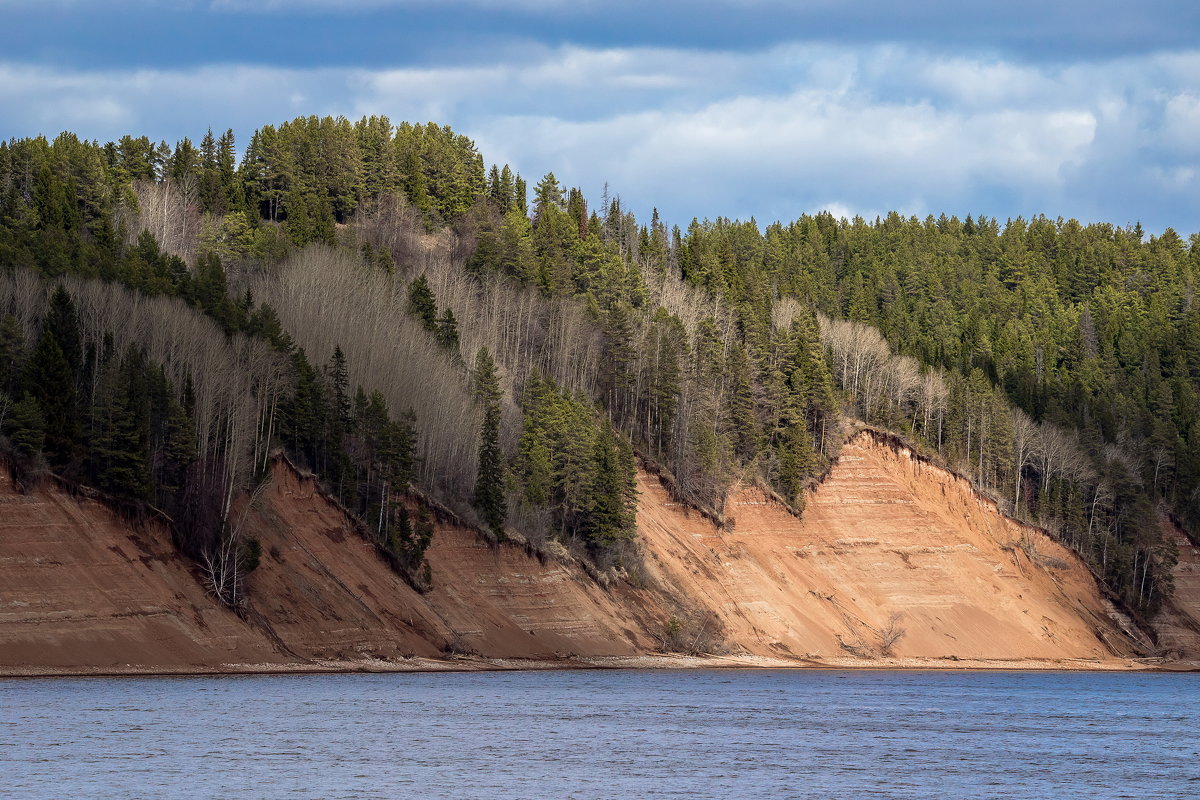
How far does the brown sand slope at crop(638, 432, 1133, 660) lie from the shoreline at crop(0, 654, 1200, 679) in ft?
4.27

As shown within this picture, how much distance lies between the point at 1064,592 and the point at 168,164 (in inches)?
3584

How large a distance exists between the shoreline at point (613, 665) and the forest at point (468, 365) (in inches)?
201

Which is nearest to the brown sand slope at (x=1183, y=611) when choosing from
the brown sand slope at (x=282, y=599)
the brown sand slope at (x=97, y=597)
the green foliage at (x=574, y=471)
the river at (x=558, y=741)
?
the river at (x=558, y=741)

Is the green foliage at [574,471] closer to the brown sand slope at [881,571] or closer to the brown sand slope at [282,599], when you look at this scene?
the brown sand slope at [282,599]

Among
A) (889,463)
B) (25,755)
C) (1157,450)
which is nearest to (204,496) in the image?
(25,755)

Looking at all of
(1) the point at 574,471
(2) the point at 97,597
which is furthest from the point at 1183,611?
(2) the point at 97,597

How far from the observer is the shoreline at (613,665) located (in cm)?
6669

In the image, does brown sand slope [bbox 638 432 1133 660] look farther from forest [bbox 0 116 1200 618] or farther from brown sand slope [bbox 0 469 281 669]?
brown sand slope [bbox 0 469 281 669]

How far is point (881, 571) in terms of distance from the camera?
114m

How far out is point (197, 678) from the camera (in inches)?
2694

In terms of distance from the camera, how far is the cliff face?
2648 inches

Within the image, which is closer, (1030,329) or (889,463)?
(889,463)

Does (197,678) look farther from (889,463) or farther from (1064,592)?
(1064,592)

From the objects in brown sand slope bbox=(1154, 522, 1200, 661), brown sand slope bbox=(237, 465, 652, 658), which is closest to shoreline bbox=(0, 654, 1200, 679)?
brown sand slope bbox=(237, 465, 652, 658)
